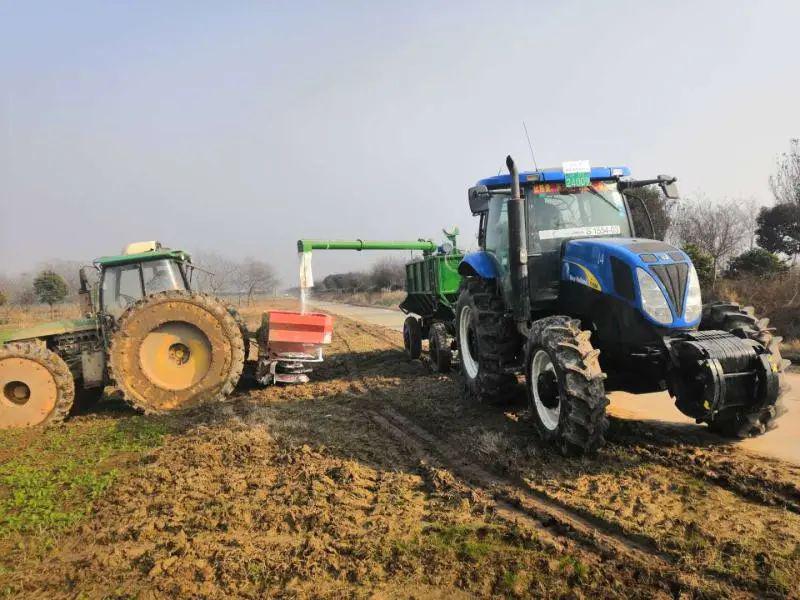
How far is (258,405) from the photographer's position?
23.1 ft

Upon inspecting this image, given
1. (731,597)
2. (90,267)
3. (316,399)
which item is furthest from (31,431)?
(731,597)

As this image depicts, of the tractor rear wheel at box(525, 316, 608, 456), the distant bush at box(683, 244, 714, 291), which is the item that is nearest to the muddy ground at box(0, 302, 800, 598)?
the tractor rear wheel at box(525, 316, 608, 456)

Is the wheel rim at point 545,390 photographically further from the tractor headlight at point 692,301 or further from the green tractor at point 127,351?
the green tractor at point 127,351

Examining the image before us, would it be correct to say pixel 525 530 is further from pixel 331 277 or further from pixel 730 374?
pixel 331 277

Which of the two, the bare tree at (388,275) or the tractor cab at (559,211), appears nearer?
the tractor cab at (559,211)

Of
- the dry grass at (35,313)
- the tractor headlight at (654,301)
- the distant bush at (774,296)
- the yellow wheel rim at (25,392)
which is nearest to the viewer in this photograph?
the tractor headlight at (654,301)

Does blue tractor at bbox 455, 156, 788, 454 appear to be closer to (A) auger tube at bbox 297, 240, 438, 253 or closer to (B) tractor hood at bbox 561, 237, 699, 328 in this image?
(B) tractor hood at bbox 561, 237, 699, 328

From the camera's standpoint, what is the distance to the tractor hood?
434cm

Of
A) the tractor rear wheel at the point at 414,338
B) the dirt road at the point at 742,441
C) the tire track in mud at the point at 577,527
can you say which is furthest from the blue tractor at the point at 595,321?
the tractor rear wheel at the point at 414,338

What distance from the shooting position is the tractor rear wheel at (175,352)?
6949 millimetres

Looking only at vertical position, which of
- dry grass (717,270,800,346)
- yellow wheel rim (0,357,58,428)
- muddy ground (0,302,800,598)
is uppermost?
dry grass (717,270,800,346)

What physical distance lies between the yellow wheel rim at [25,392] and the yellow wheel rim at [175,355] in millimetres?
1112

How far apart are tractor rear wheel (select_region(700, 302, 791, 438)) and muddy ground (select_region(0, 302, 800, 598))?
0.21 m

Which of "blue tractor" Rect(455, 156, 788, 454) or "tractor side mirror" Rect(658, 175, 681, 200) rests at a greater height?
"tractor side mirror" Rect(658, 175, 681, 200)
